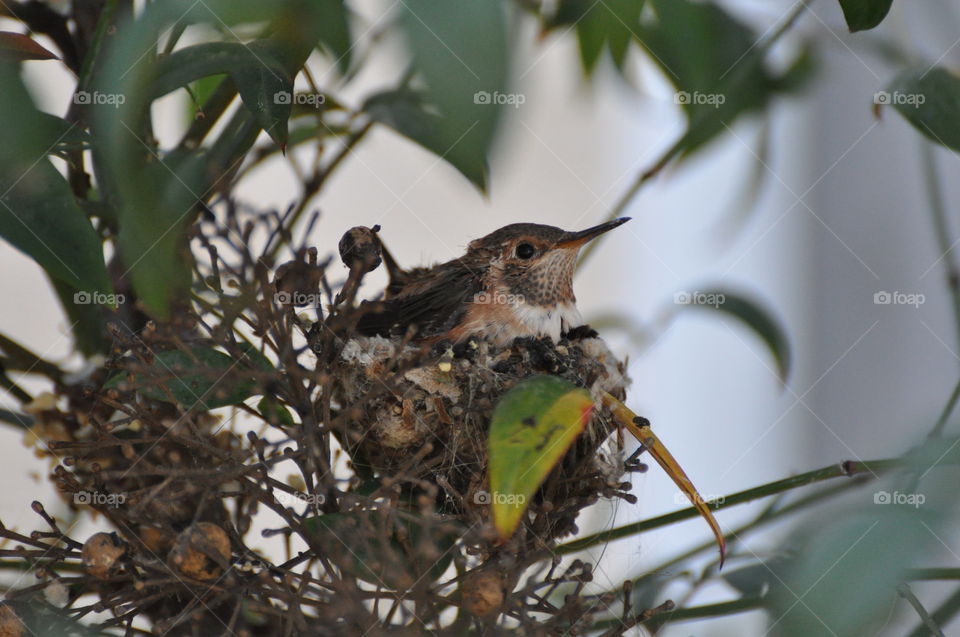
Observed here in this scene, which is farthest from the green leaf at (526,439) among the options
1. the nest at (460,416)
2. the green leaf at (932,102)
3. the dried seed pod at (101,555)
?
the green leaf at (932,102)

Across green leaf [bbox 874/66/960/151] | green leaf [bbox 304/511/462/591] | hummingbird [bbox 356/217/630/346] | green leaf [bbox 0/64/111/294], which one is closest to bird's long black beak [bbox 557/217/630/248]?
hummingbird [bbox 356/217/630/346]

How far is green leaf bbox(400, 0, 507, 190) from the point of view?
0.56 meters

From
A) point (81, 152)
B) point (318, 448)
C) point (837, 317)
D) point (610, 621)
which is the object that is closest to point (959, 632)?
point (837, 317)

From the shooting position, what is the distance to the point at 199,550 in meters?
0.59

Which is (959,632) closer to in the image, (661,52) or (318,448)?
(661,52)

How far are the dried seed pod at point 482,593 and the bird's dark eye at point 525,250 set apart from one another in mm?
589

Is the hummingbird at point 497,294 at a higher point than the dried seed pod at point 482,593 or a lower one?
higher

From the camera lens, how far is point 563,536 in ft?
2.64

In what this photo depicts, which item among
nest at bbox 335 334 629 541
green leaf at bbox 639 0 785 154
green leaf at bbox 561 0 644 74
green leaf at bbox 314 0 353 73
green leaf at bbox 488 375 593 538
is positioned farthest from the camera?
green leaf at bbox 561 0 644 74

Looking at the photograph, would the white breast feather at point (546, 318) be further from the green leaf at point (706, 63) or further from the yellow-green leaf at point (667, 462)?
the yellow-green leaf at point (667, 462)

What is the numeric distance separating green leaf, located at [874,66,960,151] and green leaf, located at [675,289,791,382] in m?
0.31

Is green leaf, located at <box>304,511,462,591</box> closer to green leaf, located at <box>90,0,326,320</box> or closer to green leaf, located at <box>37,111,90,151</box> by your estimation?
green leaf, located at <box>90,0,326,320</box>

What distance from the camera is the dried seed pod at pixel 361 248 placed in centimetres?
73

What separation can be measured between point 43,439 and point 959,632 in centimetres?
136
